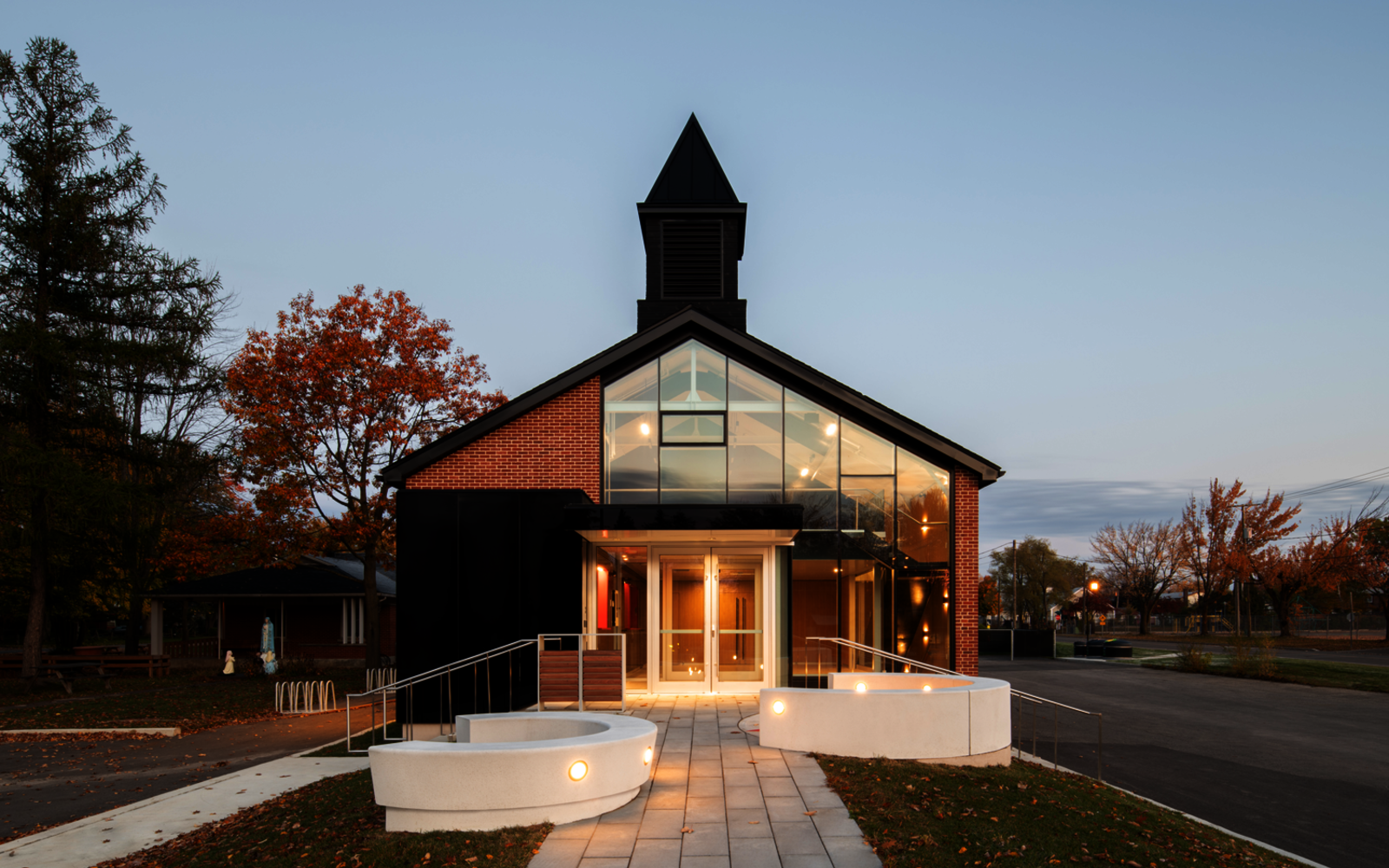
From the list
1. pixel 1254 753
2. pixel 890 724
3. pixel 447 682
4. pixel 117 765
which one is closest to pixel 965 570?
pixel 1254 753

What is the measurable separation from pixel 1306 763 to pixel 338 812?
Result: 15487mm

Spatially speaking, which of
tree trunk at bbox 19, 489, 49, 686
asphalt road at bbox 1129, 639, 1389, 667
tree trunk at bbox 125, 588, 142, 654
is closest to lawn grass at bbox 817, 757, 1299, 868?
tree trunk at bbox 19, 489, 49, 686

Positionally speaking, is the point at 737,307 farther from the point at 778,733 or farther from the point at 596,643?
the point at 778,733

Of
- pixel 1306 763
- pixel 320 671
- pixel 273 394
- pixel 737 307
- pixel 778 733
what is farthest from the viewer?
pixel 320 671

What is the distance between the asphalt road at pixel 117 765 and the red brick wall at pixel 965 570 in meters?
11.2

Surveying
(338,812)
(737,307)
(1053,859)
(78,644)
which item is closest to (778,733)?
(1053,859)

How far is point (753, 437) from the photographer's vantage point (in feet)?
56.0

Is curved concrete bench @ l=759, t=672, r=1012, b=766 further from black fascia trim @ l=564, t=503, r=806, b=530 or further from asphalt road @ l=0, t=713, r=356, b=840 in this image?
asphalt road @ l=0, t=713, r=356, b=840

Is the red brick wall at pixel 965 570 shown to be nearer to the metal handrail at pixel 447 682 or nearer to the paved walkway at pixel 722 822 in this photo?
the paved walkway at pixel 722 822

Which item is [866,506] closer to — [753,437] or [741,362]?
[753,437]

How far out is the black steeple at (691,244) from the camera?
1942 centimetres

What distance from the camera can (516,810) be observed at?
7.83 meters

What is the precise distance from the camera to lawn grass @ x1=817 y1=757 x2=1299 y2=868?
24.7 feet

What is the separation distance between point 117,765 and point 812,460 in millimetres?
12262
